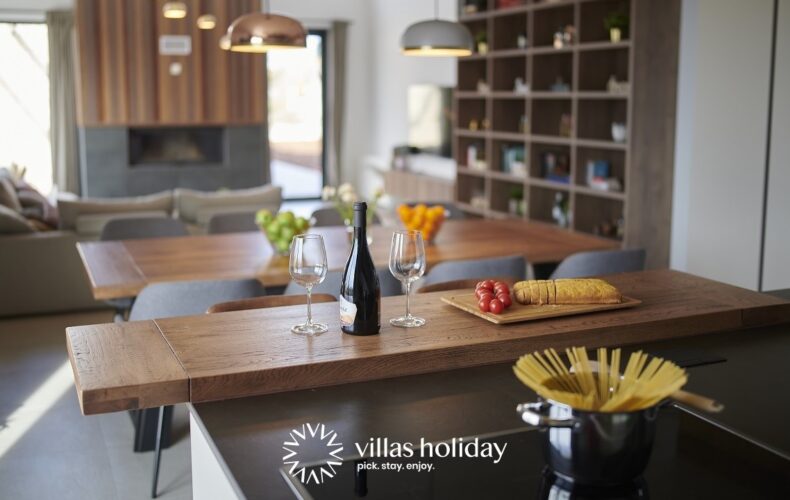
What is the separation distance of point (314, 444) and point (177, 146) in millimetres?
9704

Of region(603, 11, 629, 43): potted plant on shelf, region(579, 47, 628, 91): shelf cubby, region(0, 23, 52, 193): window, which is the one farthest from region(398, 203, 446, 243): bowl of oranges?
region(0, 23, 52, 193): window

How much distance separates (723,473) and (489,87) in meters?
5.67

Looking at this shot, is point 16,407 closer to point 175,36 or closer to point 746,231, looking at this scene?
point 746,231

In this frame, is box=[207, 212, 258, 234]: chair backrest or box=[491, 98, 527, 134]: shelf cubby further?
box=[491, 98, 527, 134]: shelf cubby

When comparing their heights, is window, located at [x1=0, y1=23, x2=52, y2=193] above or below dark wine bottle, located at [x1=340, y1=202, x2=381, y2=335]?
above

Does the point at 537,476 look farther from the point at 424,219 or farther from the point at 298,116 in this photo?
the point at 298,116

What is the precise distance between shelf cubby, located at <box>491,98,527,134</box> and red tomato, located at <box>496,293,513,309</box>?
4904 millimetres

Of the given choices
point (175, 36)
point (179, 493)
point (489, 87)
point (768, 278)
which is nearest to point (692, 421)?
point (179, 493)

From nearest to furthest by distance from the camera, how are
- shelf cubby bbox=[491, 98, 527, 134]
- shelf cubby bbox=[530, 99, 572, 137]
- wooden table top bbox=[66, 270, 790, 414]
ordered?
wooden table top bbox=[66, 270, 790, 414], shelf cubby bbox=[530, 99, 572, 137], shelf cubby bbox=[491, 98, 527, 134]

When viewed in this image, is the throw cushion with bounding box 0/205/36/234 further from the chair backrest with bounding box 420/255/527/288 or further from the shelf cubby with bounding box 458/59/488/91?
the shelf cubby with bounding box 458/59/488/91

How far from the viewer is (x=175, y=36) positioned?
10.2m

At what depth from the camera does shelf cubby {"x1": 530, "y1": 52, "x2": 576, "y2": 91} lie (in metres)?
6.42

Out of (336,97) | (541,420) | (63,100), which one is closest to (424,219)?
(541,420)

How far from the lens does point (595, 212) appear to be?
6.12 meters
